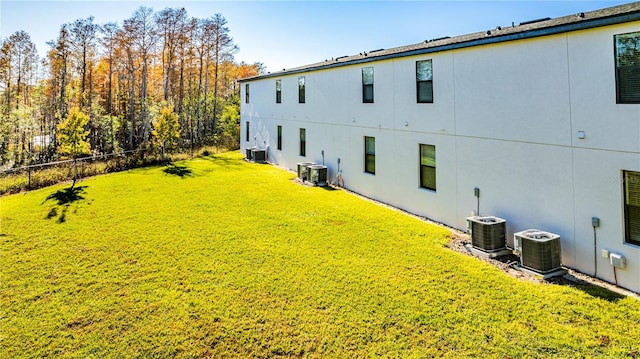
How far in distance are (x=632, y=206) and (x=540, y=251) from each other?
152cm

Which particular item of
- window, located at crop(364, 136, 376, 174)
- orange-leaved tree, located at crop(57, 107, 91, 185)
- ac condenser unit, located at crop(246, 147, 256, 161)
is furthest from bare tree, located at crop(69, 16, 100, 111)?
window, located at crop(364, 136, 376, 174)

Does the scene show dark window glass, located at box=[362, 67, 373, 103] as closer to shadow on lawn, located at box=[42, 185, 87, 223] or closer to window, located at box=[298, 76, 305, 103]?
window, located at box=[298, 76, 305, 103]

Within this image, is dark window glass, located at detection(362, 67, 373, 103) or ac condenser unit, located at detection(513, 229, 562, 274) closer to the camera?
ac condenser unit, located at detection(513, 229, 562, 274)

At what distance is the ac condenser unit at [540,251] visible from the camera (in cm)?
596

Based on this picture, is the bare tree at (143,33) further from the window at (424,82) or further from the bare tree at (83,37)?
the window at (424,82)

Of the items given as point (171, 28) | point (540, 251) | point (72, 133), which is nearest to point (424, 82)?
point (540, 251)

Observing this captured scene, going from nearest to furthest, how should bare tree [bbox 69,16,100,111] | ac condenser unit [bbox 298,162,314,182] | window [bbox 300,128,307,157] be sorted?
ac condenser unit [bbox 298,162,314,182] < window [bbox 300,128,307,157] < bare tree [bbox 69,16,100,111]

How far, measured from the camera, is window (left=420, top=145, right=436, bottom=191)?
30.5 feet

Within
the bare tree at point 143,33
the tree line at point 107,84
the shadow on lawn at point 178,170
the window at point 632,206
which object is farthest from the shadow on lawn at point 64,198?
the bare tree at point 143,33

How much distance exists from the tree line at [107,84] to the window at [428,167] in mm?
15843

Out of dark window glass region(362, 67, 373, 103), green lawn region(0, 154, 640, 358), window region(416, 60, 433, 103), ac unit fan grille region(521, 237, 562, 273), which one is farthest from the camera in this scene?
dark window glass region(362, 67, 373, 103)

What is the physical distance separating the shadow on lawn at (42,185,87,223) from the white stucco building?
30.3 ft

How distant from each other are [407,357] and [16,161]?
2815 cm

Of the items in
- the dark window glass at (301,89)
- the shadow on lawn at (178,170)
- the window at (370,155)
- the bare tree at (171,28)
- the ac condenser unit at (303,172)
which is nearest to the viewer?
the window at (370,155)
